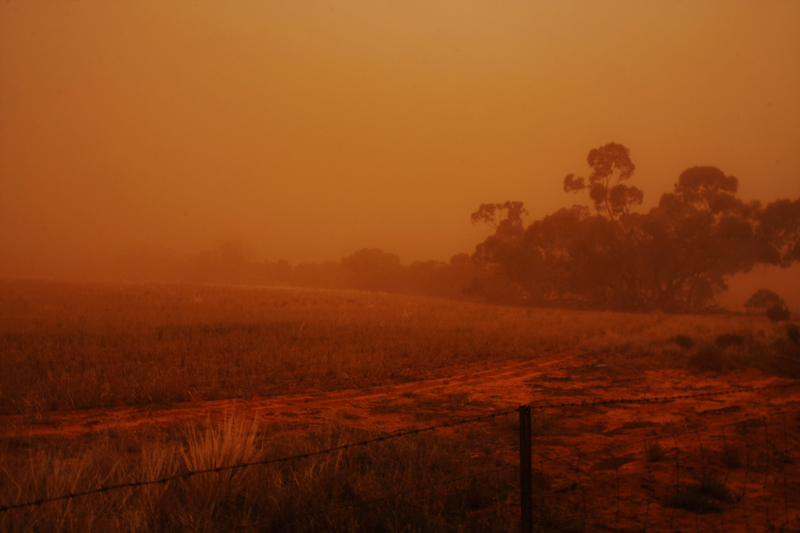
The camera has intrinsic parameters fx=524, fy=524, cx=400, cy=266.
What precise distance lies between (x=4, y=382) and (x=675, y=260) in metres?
39.7

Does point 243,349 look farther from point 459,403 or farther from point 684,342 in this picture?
point 684,342

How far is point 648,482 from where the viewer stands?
544cm

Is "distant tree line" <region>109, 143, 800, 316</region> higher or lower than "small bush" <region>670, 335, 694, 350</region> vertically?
higher

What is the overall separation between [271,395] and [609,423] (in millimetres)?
5605

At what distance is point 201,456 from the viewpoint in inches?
186

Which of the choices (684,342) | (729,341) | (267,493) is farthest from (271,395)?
(729,341)

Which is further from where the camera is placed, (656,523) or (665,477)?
(665,477)

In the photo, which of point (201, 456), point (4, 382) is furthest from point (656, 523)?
point (4, 382)

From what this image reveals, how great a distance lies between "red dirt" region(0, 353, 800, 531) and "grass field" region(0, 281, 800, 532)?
26cm

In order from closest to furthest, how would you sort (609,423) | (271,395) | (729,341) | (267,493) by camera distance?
(267,493), (609,423), (271,395), (729,341)

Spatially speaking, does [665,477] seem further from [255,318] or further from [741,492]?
[255,318]

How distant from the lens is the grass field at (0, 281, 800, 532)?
14.1 feet

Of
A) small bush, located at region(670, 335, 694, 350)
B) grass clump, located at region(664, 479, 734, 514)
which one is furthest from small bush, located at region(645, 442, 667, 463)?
small bush, located at region(670, 335, 694, 350)

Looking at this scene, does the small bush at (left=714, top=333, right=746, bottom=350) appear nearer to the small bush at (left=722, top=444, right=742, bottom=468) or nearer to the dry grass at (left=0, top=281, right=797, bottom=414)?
the dry grass at (left=0, top=281, right=797, bottom=414)
